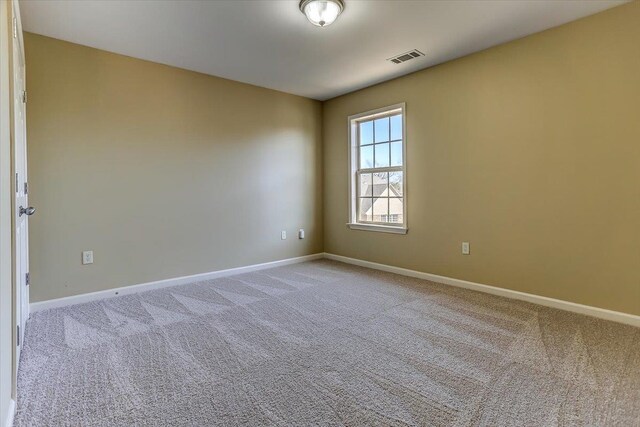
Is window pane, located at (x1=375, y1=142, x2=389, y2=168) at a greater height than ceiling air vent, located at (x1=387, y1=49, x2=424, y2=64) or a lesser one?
lesser

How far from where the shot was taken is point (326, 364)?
1944 millimetres

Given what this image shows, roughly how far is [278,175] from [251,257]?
3.92ft

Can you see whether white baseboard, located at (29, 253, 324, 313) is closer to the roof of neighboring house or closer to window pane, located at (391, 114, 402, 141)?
the roof of neighboring house

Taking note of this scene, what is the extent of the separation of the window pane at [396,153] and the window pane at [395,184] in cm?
14

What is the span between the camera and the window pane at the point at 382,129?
4.30 metres

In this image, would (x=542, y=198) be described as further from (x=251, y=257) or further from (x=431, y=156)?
(x=251, y=257)

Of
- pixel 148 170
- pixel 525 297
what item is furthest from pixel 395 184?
pixel 148 170

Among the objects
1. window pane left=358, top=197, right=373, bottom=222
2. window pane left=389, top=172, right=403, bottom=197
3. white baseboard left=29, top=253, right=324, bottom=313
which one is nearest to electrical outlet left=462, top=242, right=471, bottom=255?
window pane left=389, top=172, right=403, bottom=197

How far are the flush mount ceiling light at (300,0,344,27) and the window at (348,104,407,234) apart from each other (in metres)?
1.76

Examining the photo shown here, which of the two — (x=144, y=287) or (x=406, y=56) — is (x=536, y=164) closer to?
(x=406, y=56)

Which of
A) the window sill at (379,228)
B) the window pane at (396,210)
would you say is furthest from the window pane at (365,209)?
the window pane at (396,210)

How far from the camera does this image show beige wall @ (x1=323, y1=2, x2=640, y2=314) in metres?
2.52

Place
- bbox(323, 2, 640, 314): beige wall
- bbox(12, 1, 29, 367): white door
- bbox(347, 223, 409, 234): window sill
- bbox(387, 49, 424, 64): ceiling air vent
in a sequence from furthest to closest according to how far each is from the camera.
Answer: bbox(347, 223, 409, 234): window sill
bbox(387, 49, 424, 64): ceiling air vent
bbox(323, 2, 640, 314): beige wall
bbox(12, 1, 29, 367): white door

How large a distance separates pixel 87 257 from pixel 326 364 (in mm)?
2580
